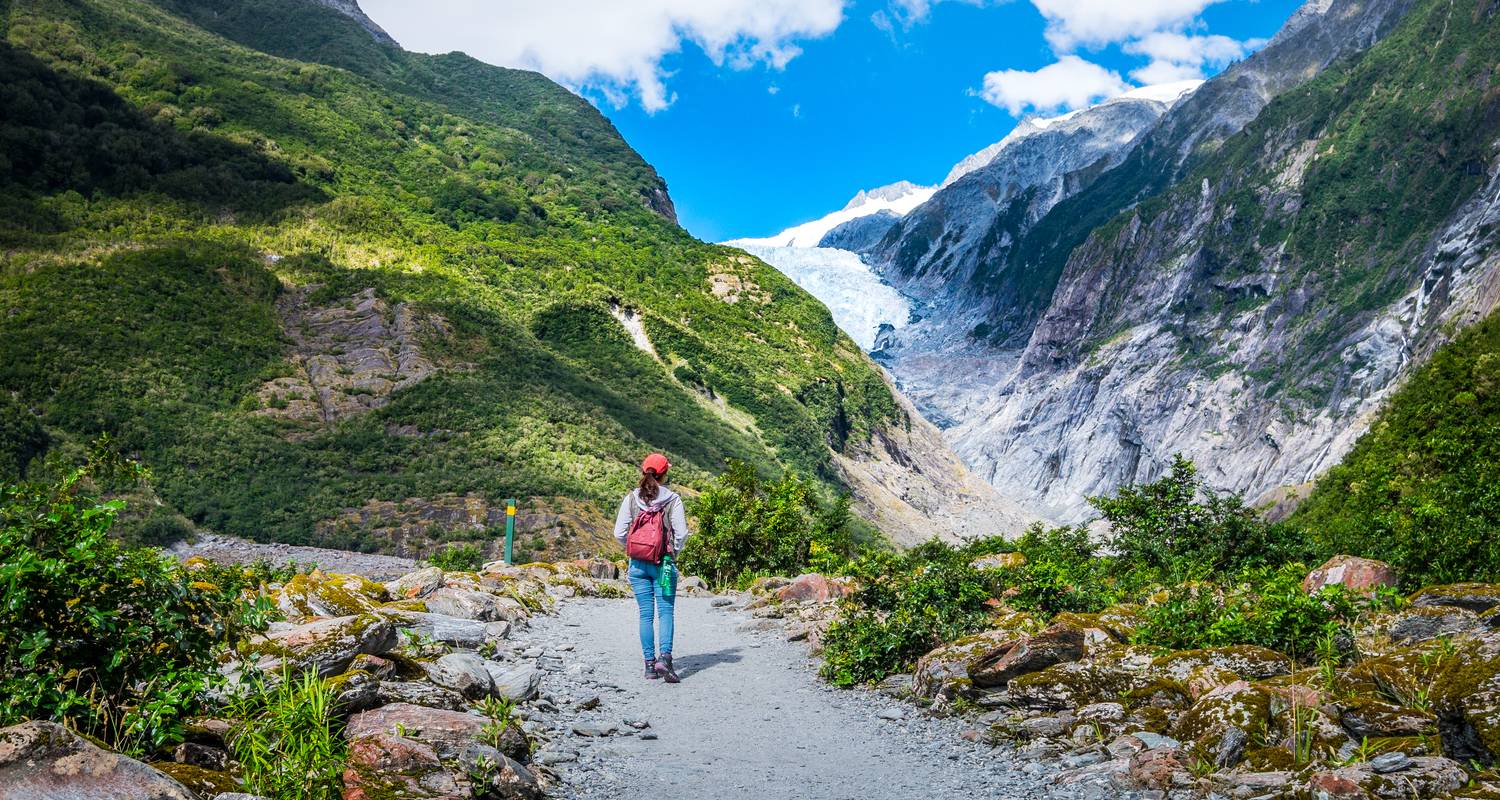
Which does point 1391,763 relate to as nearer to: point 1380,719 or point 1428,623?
point 1380,719

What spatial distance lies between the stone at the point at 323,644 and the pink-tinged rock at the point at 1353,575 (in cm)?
1054

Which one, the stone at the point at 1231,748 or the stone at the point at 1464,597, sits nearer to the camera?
the stone at the point at 1231,748

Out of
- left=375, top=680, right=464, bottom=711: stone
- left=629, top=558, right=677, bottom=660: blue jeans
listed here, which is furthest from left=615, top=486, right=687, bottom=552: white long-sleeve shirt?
left=375, top=680, right=464, bottom=711: stone

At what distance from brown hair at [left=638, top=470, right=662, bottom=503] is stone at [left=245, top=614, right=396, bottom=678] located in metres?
3.44

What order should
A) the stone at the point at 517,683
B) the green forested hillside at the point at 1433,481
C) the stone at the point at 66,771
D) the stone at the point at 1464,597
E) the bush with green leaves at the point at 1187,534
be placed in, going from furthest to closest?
1. the bush with green leaves at the point at 1187,534
2. the green forested hillside at the point at 1433,481
3. the stone at the point at 517,683
4. the stone at the point at 1464,597
5. the stone at the point at 66,771

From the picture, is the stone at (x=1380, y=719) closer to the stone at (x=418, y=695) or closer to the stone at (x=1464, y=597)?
the stone at (x=1464, y=597)

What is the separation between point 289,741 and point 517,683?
350 centimetres

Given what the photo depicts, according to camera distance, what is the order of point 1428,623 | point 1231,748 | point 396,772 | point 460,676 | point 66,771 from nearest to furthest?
1. point 66,771
2. point 396,772
3. point 1231,748
4. point 460,676
5. point 1428,623

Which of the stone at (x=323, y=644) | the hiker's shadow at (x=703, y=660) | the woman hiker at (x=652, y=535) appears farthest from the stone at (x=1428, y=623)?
the stone at (x=323, y=644)

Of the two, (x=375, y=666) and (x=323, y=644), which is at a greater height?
(x=323, y=644)

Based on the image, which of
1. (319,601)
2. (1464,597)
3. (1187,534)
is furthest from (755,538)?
(1464,597)

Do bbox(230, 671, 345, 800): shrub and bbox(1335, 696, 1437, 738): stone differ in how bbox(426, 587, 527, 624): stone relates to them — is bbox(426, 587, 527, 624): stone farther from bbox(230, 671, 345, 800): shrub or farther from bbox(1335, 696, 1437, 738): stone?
bbox(1335, 696, 1437, 738): stone

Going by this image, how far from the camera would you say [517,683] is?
8.71m

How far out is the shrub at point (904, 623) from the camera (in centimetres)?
1077
